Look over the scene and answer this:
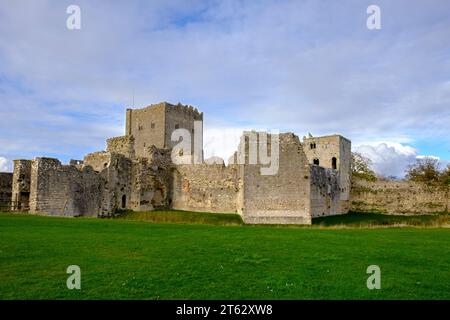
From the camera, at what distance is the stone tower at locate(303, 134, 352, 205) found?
46969mm

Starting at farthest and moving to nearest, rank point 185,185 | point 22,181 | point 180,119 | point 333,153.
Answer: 1. point 180,119
2. point 333,153
3. point 185,185
4. point 22,181

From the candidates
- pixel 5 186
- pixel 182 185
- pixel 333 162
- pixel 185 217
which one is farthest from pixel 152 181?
pixel 333 162

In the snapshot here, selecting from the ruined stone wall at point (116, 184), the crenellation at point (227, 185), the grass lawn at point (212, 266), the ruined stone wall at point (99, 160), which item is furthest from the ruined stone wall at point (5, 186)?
the grass lawn at point (212, 266)

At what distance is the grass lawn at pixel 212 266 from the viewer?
7.85 metres

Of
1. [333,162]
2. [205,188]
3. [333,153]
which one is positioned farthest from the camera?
[333,153]

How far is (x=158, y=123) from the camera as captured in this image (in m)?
61.3

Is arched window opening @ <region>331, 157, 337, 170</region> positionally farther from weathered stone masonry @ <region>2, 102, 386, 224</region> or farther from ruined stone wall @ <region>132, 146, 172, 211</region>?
ruined stone wall @ <region>132, 146, 172, 211</region>

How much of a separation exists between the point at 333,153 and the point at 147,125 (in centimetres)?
2978

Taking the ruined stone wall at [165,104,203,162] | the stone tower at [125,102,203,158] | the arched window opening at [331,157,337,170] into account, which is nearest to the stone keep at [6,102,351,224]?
the arched window opening at [331,157,337,170]

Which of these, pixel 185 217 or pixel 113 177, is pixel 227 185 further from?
pixel 113 177

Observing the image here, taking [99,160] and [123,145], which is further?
[123,145]

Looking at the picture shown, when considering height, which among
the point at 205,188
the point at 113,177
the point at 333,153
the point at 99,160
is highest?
the point at 333,153
